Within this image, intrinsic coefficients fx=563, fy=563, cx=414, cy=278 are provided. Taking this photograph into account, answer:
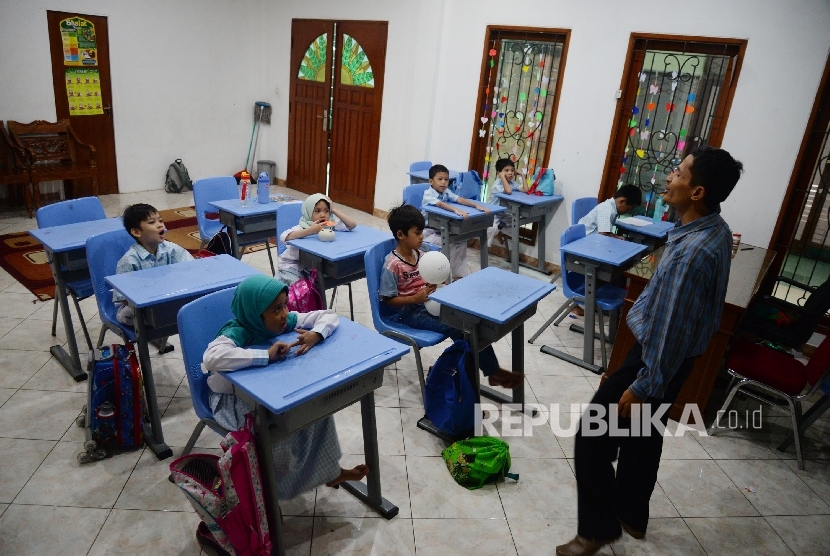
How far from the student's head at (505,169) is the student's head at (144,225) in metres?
3.16

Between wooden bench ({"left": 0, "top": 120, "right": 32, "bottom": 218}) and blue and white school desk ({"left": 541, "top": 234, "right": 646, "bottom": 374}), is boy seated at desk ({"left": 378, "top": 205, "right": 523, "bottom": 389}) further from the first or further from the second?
wooden bench ({"left": 0, "top": 120, "right": 32, "bottom": 218})

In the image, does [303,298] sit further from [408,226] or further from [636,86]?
[636,86]

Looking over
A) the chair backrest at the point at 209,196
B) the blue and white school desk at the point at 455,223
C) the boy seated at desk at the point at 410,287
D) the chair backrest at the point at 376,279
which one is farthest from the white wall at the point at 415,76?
the chair backrest at the point at 376,279

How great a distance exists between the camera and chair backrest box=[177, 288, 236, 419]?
1965mm

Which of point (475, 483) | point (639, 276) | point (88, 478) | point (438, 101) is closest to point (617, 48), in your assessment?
point (438, 101)

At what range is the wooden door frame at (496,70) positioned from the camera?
16.1 feet

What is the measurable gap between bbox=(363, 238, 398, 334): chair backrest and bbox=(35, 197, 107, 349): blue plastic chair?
4.99 ft

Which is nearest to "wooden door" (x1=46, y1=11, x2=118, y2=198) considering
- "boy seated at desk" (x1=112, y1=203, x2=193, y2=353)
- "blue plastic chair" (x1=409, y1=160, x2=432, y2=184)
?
"blue plastic chair" (x1=409, y1=160, x2=432, y2=184)

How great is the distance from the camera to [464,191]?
16.9 feet

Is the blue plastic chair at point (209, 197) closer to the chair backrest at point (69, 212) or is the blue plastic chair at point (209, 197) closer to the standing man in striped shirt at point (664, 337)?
the chair backrest at point (69, 212)

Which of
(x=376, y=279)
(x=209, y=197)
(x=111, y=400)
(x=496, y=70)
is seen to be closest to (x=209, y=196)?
(x=209, y=197)

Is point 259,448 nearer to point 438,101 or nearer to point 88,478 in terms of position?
point 88,478

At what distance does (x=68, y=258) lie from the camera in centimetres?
282

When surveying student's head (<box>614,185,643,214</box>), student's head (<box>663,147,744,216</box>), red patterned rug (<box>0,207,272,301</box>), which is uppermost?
student's head (<box>663,147,744,216</box>)
